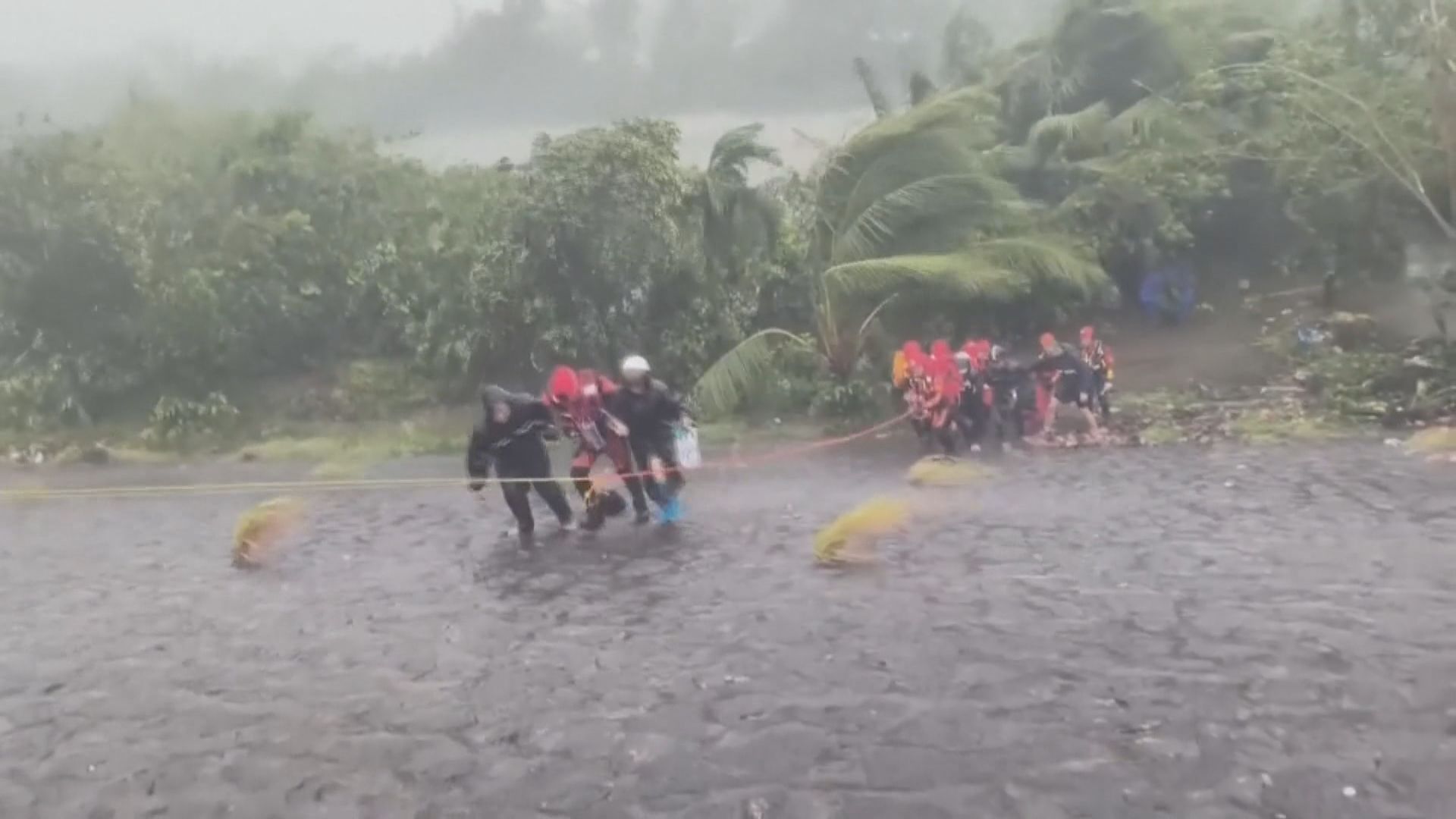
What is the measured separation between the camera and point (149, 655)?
Result: 8.25m

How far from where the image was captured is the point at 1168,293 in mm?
22891

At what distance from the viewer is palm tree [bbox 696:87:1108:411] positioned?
18.6 m

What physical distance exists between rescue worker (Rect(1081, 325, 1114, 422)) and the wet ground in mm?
3844

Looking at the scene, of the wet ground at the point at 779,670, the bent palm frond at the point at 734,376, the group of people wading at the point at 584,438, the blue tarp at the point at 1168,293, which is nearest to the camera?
the wet ground at the point at 779,670

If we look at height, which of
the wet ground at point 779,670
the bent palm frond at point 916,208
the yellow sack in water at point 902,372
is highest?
the bent palm frond at point 916,208

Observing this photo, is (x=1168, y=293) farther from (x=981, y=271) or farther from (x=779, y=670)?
(x=779, y=670)

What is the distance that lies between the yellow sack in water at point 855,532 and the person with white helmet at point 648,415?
1.71 metres

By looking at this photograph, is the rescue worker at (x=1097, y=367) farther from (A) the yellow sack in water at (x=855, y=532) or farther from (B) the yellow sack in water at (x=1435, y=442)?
(A) the yellow sack in water at (x=855, y=532)

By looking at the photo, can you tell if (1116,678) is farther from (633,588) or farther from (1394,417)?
(1394,417)

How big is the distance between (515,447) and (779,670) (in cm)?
436

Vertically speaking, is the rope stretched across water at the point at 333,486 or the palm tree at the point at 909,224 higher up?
the palm tree at the point at 909,224

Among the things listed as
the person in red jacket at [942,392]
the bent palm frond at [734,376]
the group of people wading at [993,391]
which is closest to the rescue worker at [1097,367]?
the group of people wading at [993,391]

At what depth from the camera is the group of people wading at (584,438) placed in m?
10.7

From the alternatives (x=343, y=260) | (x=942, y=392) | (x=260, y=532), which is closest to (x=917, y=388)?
(x=942, y=392)
